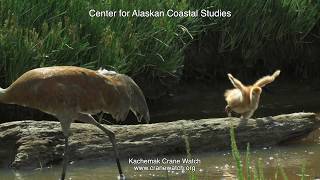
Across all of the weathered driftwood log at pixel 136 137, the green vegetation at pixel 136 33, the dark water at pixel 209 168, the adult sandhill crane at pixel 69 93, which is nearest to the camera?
the adult sandhill crane at pixel 69 93

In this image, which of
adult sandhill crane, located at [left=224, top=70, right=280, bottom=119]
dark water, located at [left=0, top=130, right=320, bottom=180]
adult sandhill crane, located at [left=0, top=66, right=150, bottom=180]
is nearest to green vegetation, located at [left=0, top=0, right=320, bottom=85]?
adult sandhill crane, located at [left=224, top=70, right=280, bottom=119]

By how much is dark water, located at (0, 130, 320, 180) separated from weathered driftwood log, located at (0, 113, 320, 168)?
3.5 inches

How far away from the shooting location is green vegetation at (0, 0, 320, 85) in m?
7.77

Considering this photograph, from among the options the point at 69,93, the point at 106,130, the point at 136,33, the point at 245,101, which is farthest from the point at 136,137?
the point at 136,33

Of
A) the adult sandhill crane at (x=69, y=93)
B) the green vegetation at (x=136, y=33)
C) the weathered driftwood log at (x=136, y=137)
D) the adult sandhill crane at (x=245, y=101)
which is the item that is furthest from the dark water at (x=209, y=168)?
the green vegetation at (x=136, y=33)

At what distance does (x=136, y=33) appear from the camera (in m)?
8.62

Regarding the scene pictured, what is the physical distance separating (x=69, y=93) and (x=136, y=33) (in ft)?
9.60

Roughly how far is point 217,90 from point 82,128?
3609mm

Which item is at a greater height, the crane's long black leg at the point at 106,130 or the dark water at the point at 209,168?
the crane's long black leg at the point at 106,130

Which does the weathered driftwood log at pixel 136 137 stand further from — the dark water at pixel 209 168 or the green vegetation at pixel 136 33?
the green vegetation at pixel 136 33

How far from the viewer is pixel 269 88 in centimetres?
1050

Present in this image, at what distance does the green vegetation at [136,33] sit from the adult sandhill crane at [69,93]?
172cm

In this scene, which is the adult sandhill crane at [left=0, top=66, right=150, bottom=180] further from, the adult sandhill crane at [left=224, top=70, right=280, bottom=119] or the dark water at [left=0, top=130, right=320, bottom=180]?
the adult sandhill crane at [left=224, top=70, right=280, bottom=119]

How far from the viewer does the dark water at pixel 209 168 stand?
634cm
